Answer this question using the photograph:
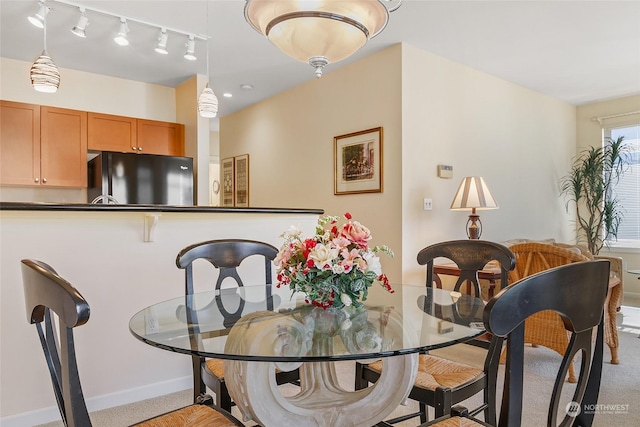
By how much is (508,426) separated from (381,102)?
11.4 ft

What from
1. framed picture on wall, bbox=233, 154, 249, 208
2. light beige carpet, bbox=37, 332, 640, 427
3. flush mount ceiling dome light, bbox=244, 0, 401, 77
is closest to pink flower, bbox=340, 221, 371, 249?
flush mount ceiling dome light, bbox=244, 0, 401, 77

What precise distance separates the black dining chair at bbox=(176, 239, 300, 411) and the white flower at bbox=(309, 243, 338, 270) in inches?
13.8

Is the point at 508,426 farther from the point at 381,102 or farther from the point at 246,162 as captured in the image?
the point at 246,162

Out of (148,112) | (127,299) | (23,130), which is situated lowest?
(127,299)

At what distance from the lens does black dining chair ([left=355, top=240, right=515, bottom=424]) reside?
146 cm

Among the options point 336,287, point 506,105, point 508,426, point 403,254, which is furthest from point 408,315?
point 506,105

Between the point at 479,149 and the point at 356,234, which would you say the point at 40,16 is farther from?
the point at 479,149

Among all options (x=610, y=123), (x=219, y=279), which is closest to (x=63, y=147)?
(x=219, y=279)

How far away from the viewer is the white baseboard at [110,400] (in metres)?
2.09

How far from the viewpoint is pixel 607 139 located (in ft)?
18.4

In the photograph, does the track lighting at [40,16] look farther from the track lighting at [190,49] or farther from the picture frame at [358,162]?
the picture frame at [358,162]

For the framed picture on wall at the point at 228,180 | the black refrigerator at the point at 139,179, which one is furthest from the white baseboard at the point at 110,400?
the framed picture on wall at the point at 228,180

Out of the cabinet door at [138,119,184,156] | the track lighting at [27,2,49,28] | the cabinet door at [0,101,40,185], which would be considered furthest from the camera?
the cabinet door at [138,119,184,156]

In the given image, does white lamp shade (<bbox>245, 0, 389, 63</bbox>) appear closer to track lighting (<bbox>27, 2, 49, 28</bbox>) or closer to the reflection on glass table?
the reflection on glass table
